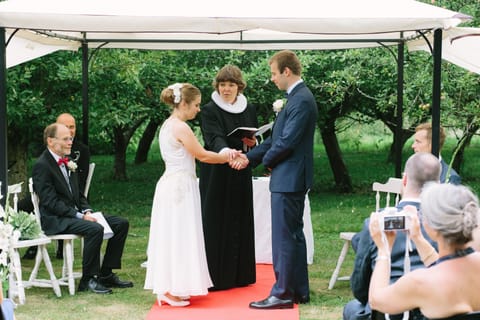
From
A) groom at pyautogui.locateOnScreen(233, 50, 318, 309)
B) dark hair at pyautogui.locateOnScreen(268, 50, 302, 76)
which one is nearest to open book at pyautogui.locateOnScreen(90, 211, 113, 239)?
groom at pyautogui.locateOnScreen(233, 50, 318, 309)

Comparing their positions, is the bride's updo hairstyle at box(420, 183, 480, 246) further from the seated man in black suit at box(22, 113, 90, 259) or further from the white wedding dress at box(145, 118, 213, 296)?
the seated man in black suit at box(22, 113, 90, 259)

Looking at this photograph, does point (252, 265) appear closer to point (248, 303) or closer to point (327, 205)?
point (248, 303)

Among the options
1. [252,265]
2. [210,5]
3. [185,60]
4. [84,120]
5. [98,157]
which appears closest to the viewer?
[210,5]

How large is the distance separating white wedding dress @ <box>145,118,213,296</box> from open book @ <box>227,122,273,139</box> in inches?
21.9

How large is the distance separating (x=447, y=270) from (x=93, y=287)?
13.7 ft

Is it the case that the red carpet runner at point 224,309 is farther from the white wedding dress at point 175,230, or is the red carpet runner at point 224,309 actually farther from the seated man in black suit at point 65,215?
the seated man in black suit at point 65,215

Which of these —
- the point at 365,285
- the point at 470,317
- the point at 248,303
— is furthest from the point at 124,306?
the point at 470,317

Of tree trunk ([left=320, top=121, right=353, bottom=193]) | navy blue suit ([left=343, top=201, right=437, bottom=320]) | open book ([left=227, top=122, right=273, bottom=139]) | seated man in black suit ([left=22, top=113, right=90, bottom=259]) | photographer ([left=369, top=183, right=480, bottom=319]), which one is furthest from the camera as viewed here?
tree trunk ([left=320, top=121, right=353, bottom=193])

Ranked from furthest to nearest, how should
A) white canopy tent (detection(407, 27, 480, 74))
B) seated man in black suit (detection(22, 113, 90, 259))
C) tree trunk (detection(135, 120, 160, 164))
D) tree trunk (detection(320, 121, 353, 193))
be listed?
tree trunk (detection(135, 120, 160, 164)), tree trunk (detection(320, 121, 353, 193)), seated man in black suit (detection(22, 113, 90, 259)), white canopy tent (detection(407, 27, 480, 74))

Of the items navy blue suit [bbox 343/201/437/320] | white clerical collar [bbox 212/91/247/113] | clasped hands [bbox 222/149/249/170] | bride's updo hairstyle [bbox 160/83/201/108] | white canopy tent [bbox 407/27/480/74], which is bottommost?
navy blue suit [bbox 343/201/437/320]

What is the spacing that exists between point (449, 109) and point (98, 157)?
1509 centimetres

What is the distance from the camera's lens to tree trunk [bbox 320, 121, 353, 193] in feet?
52.3

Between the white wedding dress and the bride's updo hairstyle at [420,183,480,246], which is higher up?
the bride's updo hairstyle at [420,183,480,246]

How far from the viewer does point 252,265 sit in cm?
729
